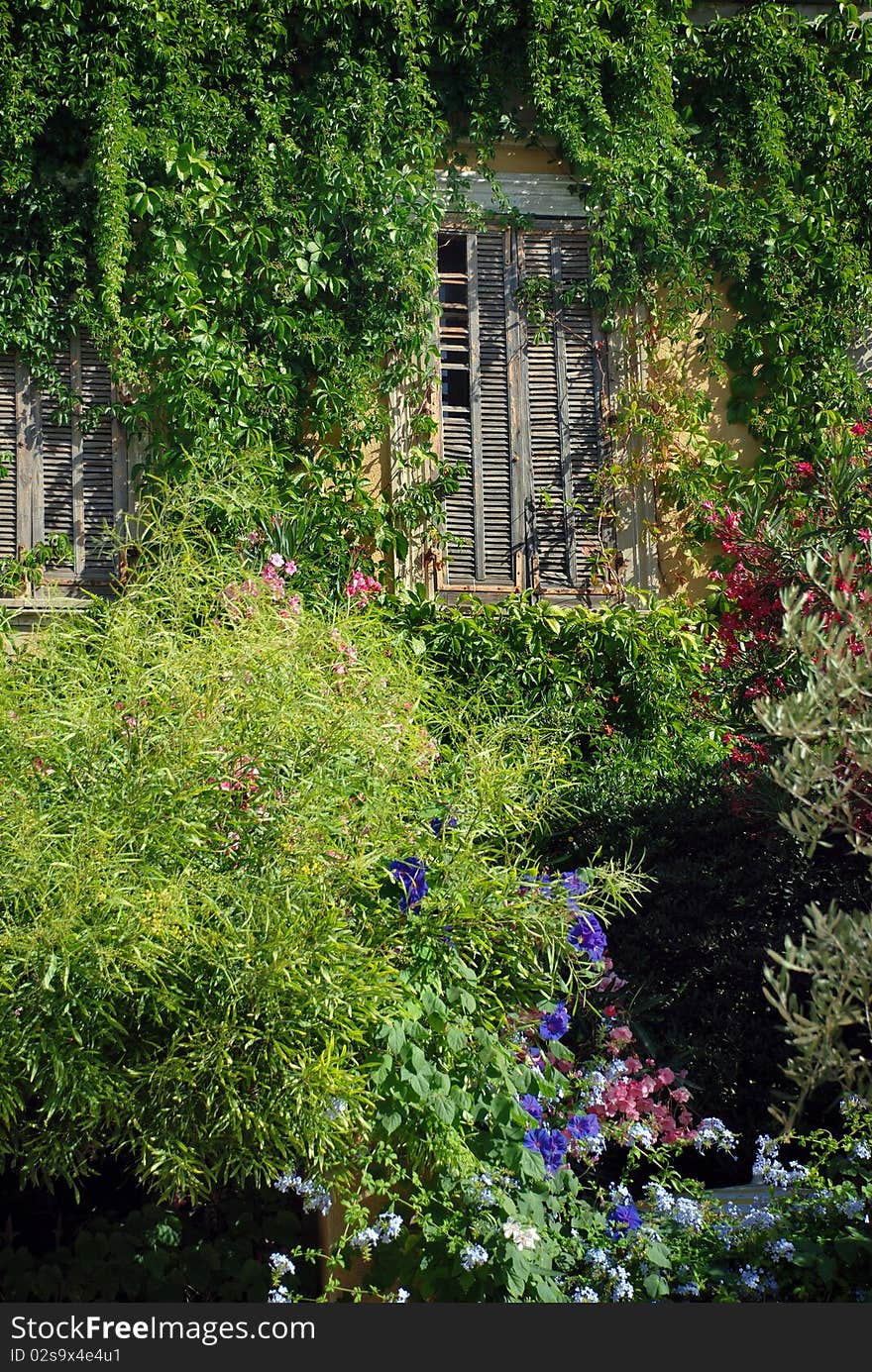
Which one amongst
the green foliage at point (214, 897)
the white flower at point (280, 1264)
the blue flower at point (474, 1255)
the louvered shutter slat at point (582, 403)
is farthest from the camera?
the louvered shutter slat at point (582, 403)

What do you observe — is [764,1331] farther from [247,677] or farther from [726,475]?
[726,475]

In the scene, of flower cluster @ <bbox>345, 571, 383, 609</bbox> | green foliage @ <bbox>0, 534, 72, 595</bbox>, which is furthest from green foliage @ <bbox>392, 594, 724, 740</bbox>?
green foliage @ <bbox>0, 534, 72, 595</bbox>

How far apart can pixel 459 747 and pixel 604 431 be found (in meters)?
3.43

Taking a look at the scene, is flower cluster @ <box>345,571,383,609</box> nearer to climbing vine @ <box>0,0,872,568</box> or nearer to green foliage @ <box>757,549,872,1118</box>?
climbing vine @ <box>0,0,872,568</box>

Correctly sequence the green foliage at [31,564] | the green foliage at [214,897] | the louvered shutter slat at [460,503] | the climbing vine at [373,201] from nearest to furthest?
the green foliage at [214,897] < the green foliage at [31,564] < the climbing vine at [373,201] < the louvered shutter slat at [460,503]

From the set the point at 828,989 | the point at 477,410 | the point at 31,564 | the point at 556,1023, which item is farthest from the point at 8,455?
the point at 828,989

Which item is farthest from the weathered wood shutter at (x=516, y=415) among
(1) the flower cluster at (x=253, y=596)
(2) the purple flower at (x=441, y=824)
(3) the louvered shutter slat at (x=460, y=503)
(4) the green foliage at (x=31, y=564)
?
(2) the purple flower at (x=441, y=824)

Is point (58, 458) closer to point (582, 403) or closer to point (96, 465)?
point (96, 465)

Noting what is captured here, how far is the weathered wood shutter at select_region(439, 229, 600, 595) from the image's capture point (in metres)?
7.31

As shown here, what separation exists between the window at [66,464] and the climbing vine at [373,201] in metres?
0.21

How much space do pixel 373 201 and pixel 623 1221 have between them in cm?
515

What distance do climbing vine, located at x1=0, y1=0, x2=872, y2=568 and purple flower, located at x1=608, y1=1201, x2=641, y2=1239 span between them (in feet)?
12.7

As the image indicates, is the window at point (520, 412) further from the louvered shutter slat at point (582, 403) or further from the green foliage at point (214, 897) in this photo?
the green foliage at point (214, 897)

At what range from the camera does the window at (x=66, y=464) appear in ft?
22.8
